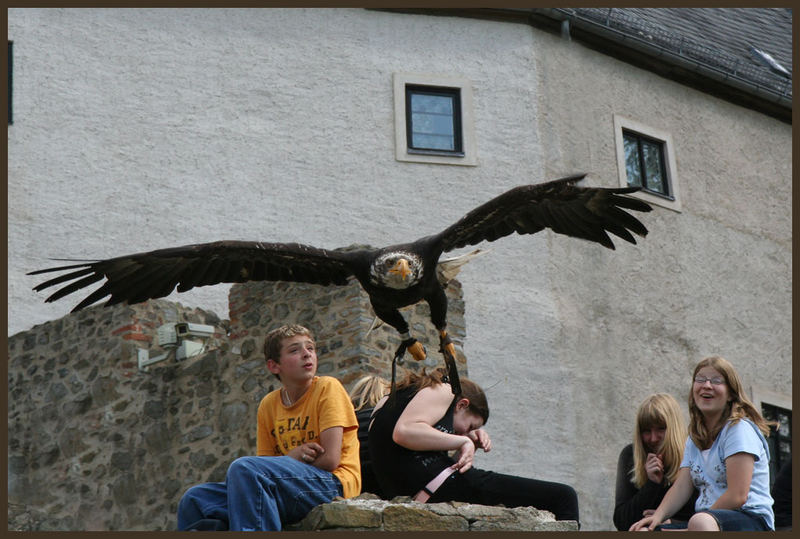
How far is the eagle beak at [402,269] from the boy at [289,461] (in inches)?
30.2

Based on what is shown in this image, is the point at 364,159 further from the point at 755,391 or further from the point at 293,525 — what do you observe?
the point at 293,525

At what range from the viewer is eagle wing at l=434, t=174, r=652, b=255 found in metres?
7.94

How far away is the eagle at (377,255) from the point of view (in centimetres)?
773

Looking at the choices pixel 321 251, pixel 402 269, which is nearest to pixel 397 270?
pixel 402 269

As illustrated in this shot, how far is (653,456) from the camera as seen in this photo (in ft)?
22.7

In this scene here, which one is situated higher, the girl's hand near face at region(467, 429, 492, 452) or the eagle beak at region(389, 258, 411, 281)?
the eagle beak at region(389, 258, 411, 281)

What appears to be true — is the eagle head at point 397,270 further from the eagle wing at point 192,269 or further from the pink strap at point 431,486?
the pink strap at point 431,486

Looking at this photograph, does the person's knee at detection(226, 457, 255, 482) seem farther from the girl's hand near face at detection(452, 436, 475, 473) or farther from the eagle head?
the eagle head

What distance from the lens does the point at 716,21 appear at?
2055cm

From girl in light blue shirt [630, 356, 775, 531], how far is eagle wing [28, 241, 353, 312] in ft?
8.13

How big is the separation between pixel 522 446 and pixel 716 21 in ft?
28.7

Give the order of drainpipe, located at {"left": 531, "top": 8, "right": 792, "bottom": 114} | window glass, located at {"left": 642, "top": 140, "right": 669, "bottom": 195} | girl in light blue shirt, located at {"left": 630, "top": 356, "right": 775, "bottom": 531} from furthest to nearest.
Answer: window glass, located at {"left": 642, "top": 140, "right": 669, "bottom": 195}
drainpipe, located at {"left": 531, "top": 8, "right": 792, "bottom": 114}
girl in light blue shirt, located at {"left": 630, "top": 356, "right": 775, "bottom": 531}

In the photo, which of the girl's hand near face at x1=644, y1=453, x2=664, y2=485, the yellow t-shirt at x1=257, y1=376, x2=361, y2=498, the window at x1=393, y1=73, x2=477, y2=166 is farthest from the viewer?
the window at x1=393, y1=73, x2=477, y2=166

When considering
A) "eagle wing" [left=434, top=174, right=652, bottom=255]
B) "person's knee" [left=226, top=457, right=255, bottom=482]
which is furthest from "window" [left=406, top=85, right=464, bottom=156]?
"person's knee" [left=226, top=457, right=255, bottom=482]
